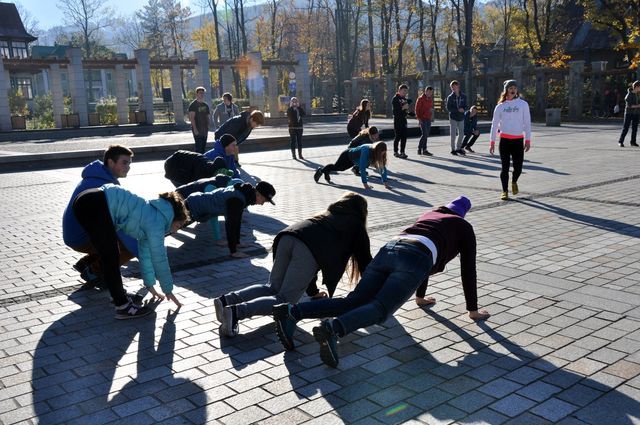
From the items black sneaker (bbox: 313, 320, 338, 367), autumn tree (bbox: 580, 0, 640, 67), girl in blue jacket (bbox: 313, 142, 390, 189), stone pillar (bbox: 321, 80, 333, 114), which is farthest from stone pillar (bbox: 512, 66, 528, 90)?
black sneaker (bbox: 313, 320, 338, 367)

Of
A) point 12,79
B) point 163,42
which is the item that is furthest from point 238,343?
point 163,42

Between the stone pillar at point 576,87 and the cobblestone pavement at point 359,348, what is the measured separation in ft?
80.2

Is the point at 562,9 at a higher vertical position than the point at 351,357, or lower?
higher

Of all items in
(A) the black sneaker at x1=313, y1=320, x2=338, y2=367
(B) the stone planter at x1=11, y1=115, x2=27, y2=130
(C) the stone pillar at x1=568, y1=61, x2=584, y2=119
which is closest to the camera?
(A) the black sneaker at x1=313, y1=320, x2=338, y2=367

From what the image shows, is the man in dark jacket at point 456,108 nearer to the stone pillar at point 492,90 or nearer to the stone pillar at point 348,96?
the stone pillar at point 492,90

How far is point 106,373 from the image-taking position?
4199 millimetres

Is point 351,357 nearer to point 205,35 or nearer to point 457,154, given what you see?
point 457,154

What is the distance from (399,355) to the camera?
14.2 ft

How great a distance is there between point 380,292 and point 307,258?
→ 682 mm

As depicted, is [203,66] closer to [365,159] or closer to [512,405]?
[365,159]

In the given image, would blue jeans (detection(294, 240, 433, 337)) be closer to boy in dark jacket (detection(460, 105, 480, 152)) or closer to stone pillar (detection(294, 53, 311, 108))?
boy in dark jacket (detection(460, 105, 480, 152))

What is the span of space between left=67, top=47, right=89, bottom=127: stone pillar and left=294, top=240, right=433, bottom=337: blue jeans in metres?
33.3

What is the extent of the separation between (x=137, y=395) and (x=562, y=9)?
47.0 m

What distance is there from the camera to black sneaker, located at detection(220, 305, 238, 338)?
4.61m
